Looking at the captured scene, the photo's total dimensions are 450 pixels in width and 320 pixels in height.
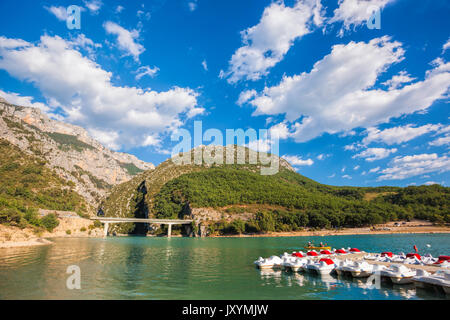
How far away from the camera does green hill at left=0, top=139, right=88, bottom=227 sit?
294 feet

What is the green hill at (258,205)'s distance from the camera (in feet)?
419

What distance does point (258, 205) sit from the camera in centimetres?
14250

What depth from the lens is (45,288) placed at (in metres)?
15.8

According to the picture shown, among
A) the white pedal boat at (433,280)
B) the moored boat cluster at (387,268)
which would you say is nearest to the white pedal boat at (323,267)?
the moored boat cluster at (387,268)

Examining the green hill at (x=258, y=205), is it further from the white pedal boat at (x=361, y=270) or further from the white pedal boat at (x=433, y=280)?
the white pedal boat at (x=433, y=280)

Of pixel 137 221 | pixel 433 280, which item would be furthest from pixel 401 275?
pixel 137 221

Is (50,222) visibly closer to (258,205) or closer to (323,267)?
(323,267)

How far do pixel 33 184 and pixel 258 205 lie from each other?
374 ft

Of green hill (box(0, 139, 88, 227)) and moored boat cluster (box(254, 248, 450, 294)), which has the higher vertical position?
green hill (box(0, 139, 88, 227))

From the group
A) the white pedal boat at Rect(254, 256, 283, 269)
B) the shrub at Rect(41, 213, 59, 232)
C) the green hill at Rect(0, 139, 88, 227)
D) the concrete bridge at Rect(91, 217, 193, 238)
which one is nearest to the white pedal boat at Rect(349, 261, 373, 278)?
the white pedal boat at Rect(254, 256, 283, 269)

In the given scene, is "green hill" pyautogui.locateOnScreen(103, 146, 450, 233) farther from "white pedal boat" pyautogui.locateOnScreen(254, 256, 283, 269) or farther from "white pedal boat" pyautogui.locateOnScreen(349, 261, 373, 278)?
"white pedal boat" pyautogui.locateOnScreen(349, 261, 373, 278)

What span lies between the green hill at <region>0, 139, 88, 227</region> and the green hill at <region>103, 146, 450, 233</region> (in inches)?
2156
